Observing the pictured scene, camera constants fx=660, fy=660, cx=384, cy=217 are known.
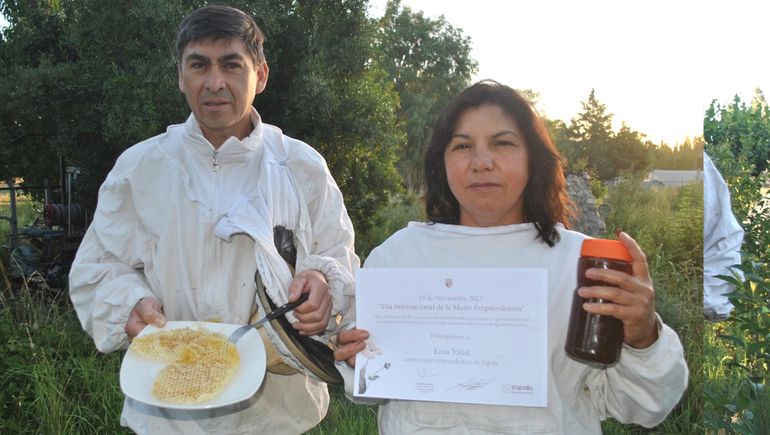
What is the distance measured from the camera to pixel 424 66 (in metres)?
22.4

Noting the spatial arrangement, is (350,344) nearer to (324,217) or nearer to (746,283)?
(324,217)

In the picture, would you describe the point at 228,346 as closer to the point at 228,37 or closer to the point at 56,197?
the point at 228,37

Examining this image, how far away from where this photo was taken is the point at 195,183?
2.64 m

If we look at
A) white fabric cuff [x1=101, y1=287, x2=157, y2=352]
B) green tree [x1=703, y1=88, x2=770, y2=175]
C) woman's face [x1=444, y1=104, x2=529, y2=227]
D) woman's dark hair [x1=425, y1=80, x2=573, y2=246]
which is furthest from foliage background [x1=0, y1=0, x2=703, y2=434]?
white fabric cuff [x1=101, y1=287, x2=157, y2=352]

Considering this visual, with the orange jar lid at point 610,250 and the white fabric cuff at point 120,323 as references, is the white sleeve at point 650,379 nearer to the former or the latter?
the orange jar lid at point 610,250

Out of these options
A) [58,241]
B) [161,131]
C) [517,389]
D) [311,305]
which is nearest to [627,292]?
Answer: [517,389]

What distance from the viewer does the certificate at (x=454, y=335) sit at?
6.10 feet

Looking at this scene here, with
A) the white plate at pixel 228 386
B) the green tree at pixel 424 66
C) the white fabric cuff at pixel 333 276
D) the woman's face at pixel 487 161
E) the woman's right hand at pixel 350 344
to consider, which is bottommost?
the white plate at pixel 228 386

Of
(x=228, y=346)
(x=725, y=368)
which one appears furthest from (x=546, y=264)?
(x=725, y=368)

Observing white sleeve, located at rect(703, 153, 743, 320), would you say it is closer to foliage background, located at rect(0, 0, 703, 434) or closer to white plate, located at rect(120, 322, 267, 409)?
foliage background, located at rect(0, 0, 703, 434)

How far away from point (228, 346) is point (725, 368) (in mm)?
2065

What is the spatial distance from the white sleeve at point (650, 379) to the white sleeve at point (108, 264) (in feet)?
5.58

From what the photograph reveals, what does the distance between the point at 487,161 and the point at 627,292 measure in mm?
596

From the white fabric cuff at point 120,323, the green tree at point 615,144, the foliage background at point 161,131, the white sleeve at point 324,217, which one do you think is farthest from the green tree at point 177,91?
the white fabric cuff at point 120,323
